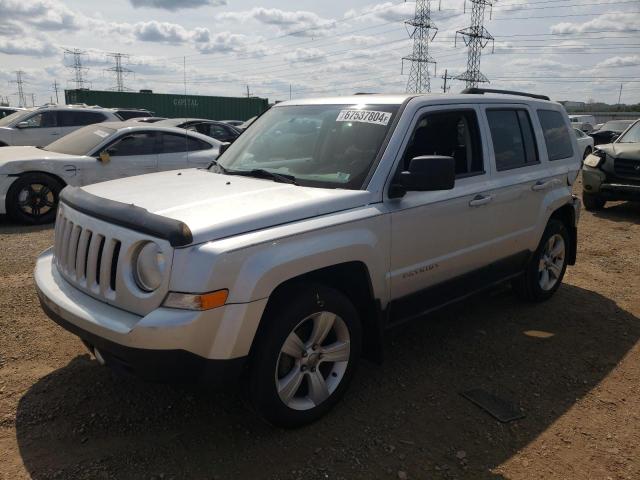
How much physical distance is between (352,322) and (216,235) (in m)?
1.01

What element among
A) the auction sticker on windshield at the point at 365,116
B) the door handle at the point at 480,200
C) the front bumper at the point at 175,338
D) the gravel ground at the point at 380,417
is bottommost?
the gravel ground at the point at 380,417

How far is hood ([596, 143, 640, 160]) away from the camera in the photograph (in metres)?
9.22

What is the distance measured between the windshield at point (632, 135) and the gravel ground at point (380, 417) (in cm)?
696

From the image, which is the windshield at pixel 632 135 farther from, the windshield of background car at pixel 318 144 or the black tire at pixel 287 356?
the black tire at pixel 287 356

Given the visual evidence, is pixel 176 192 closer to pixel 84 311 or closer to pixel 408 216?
pixel 84 311

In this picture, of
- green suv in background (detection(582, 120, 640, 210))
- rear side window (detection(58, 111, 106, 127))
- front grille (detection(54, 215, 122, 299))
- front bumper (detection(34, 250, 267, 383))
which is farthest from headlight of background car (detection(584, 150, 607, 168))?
rear side window (detection(58, 111, 106, 127))

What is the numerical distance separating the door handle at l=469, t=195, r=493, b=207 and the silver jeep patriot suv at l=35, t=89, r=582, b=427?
0.01 m

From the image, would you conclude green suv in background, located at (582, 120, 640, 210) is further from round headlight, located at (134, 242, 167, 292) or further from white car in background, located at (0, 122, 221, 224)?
round headlight, located at (134, 242, 167, 292)

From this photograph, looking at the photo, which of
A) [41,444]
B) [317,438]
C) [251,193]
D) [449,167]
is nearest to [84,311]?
[41,444]

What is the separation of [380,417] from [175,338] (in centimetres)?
140

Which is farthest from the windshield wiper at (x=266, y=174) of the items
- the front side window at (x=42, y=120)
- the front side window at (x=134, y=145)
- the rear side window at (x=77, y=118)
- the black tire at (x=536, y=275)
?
the front side window at (x=42, y=120)

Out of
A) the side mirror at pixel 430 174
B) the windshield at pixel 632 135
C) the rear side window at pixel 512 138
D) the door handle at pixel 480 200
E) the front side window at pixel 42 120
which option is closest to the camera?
the side mirror at pixel 430 174

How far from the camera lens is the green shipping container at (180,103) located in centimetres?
3028

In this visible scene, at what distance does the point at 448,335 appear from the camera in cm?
438
